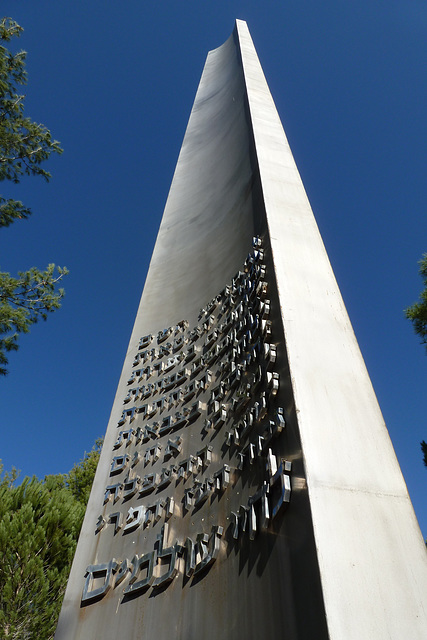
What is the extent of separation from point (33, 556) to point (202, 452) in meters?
3.96

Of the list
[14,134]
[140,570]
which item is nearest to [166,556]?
[140,570]

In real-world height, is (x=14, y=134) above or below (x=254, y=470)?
above

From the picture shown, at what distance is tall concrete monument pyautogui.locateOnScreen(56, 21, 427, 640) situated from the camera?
5.72 ft

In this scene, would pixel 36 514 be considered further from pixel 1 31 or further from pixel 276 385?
pixel 1 31

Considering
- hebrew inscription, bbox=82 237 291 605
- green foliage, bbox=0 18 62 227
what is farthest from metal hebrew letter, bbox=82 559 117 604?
green foliage, bbox=0 18 62 227

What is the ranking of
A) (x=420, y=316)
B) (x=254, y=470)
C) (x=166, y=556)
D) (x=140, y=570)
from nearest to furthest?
1. (x=254, y=470)
2. (x=166, y=556)
3. (x=140, y=570)
4. (x=420, y=316)

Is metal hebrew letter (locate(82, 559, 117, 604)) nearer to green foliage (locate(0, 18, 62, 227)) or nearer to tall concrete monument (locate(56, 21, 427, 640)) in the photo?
tall concrete monument (locate(56, 21, 427, 640))

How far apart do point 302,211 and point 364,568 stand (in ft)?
10.3

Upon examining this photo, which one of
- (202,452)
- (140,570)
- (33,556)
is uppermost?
(33,556)

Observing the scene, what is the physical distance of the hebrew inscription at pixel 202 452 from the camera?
247cm

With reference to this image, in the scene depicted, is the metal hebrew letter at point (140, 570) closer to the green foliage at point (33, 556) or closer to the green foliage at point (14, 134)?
the green foliage at point (33, 556)

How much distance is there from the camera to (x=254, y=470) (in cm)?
250

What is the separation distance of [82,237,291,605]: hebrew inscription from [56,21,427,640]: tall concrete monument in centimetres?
1

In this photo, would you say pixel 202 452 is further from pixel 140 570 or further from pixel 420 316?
pixel 420 316
